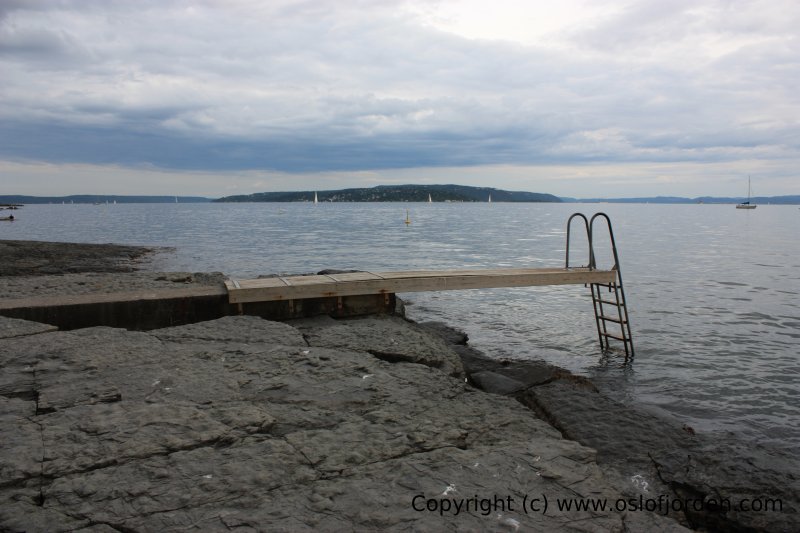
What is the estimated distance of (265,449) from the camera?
4.29 m

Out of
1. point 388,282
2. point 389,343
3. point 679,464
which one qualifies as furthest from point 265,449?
point 388,282

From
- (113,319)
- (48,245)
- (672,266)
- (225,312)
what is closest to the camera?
(113,319)

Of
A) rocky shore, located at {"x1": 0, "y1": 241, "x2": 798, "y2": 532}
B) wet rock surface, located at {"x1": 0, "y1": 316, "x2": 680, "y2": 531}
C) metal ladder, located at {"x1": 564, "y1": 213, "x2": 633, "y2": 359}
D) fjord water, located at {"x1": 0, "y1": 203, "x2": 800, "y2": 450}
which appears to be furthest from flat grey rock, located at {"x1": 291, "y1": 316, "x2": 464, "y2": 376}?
metal ladder, located at {"x1": 564, "y1": 213, "x2": 633, "y2": 359}

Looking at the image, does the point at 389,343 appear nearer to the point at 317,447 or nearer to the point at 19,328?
the point at 317,447

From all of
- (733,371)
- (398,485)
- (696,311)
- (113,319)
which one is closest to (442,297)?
(696,311)

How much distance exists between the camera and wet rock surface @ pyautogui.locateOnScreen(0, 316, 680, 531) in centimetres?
351

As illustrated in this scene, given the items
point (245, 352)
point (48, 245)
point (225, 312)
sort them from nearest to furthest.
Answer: point (245, 352)
point (225, 312)
point (48, 245)

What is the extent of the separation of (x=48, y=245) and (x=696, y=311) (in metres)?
34.8

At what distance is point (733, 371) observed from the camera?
35.8ft

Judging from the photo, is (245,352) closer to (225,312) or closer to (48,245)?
(225,312)

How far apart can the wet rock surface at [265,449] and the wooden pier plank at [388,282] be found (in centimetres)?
273

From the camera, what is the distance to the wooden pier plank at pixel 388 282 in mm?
9344

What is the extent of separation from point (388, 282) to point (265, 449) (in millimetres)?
6157

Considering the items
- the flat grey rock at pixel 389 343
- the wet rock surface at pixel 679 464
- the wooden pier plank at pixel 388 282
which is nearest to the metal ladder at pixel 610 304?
the wooden pier plank at pixel 388 282
